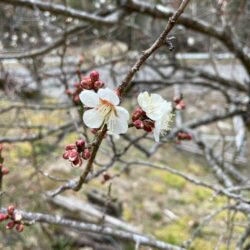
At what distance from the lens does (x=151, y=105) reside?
3.86 feet

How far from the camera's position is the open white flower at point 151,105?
115cm

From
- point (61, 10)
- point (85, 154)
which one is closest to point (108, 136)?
point (85, 154)

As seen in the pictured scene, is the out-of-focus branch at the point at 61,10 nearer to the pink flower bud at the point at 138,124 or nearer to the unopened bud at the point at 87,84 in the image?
the unopened bud at the point at 87,84

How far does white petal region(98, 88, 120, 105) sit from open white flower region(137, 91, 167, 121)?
70mm

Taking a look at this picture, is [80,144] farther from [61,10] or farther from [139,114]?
[61,10]

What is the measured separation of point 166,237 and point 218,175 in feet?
4.16

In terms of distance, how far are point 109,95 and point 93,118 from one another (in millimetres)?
102

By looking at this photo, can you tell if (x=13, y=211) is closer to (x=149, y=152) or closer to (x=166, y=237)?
(x=149, y=152)

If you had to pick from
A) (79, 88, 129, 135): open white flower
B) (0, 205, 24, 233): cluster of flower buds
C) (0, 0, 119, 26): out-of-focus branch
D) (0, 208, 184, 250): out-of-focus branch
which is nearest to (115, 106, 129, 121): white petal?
(79, 88, 129, 135): open white flower

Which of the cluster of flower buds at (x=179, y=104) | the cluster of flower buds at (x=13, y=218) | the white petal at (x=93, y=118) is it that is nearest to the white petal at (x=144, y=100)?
the white petal at (x=93, y=118)

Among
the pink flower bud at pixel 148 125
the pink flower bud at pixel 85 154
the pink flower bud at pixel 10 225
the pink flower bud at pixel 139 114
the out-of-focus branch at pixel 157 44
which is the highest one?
the out-of-focus branch at pixel 157 44

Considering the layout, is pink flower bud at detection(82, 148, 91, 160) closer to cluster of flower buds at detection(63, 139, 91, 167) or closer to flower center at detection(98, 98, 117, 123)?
cluster of flower buds at detection(63, 139, 91, 167)

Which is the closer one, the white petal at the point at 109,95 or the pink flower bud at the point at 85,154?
the white petal at the point at 109,95

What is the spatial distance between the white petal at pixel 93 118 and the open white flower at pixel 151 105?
11 centimetres
